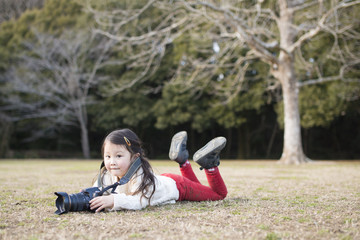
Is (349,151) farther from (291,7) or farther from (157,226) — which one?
(157,226)

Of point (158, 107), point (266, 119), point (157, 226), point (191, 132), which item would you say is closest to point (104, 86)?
point (158, 107)

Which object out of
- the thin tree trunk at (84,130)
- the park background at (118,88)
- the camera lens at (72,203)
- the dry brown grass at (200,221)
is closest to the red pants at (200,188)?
the dry brown grass at (200,221)

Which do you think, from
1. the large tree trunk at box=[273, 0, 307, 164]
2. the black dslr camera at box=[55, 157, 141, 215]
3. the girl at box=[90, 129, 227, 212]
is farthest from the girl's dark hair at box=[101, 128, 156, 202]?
the large tree trunk at box=[273, 0, 307, 164]

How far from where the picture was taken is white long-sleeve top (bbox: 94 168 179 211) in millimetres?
2928

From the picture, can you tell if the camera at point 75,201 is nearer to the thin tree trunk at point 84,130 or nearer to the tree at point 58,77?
the tree at point 58,77

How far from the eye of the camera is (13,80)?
2031 cm

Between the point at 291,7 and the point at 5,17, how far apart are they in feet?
68.4

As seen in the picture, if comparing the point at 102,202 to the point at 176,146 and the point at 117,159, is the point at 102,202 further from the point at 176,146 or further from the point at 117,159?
the point at 176,146

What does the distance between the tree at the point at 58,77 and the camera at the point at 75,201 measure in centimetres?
1756

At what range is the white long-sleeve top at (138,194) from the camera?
2.93m

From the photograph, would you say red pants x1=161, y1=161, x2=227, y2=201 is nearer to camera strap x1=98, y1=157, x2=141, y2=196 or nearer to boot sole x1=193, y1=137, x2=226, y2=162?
boot sole x1=193, y1=137, x2=226, y2=162

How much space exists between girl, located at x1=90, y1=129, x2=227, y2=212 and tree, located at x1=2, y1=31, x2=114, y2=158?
17328 mm

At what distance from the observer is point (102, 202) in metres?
2.85

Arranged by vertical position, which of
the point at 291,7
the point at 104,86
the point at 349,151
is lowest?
the point at 349,151
